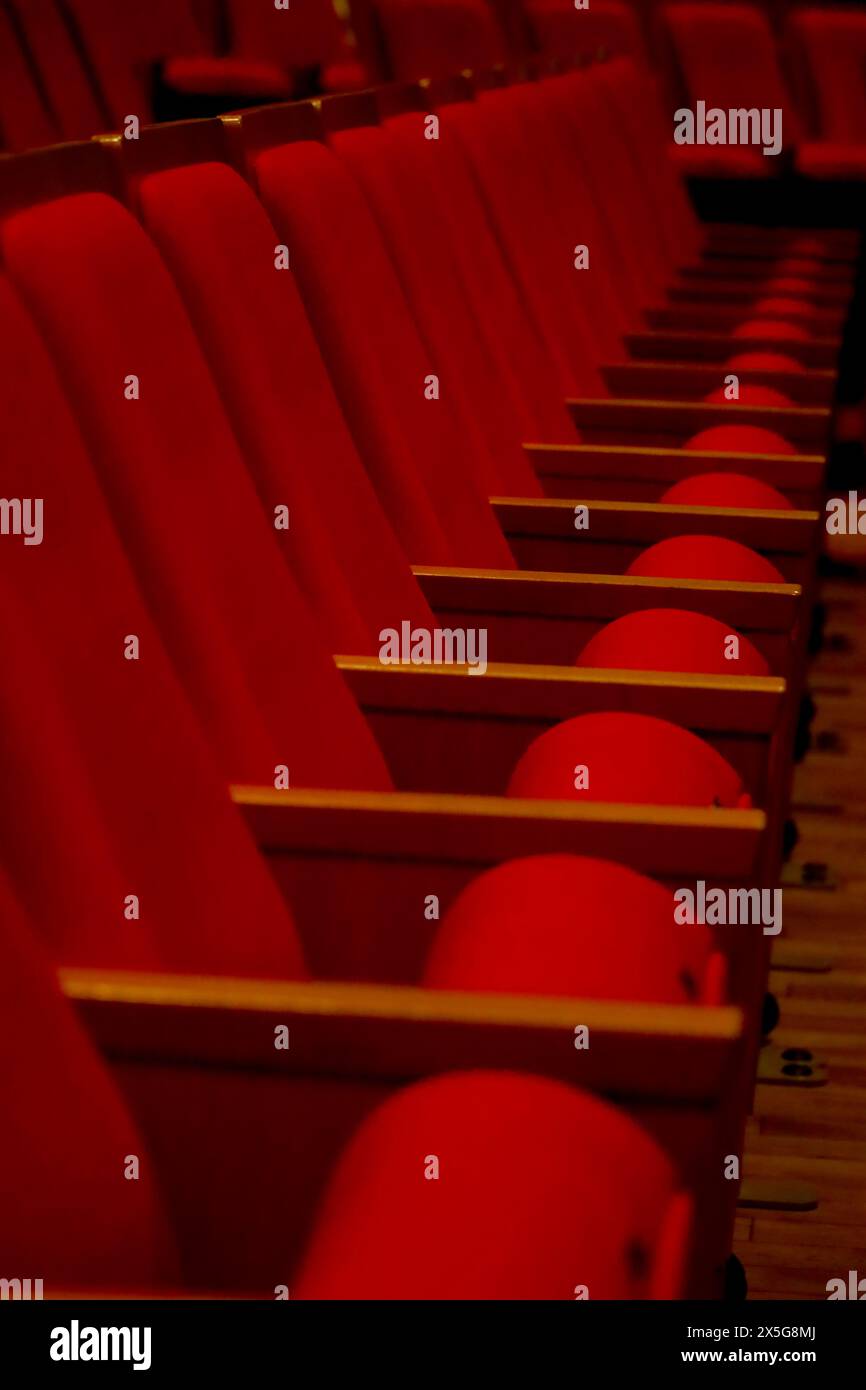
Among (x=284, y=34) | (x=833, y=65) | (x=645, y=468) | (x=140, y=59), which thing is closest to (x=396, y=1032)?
(x=645, y=468)

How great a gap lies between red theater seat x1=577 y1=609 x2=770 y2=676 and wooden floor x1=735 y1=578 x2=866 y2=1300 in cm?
13

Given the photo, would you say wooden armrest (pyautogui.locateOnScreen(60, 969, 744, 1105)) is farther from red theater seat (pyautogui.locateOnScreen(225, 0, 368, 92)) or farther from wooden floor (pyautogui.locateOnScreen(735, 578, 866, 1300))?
red theater seat (pyautogui.locateOnScreen(225, 0, 368, 92))

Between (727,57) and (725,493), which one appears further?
(727,57)

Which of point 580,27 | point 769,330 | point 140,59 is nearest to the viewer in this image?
point 769,330

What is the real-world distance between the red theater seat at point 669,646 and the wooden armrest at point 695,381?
311mm

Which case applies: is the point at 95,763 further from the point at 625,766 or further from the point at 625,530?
the point at 625,530

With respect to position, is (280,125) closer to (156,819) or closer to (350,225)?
(350,225)

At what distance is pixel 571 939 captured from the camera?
241mm

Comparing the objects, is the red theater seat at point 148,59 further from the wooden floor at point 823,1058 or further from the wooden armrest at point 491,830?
the wooden armrest at point 491,830

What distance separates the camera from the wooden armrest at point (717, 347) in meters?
0.78

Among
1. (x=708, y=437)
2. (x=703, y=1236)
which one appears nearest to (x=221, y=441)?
(x=703, y=1236)

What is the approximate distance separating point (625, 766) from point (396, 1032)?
0.11m

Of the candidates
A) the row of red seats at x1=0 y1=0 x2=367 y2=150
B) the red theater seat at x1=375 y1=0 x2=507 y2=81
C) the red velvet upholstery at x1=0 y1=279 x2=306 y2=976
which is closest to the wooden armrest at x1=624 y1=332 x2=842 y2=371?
the row of red seats at x1=0 y1=0 x2=367 y2=150

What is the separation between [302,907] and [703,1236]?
9 cm
